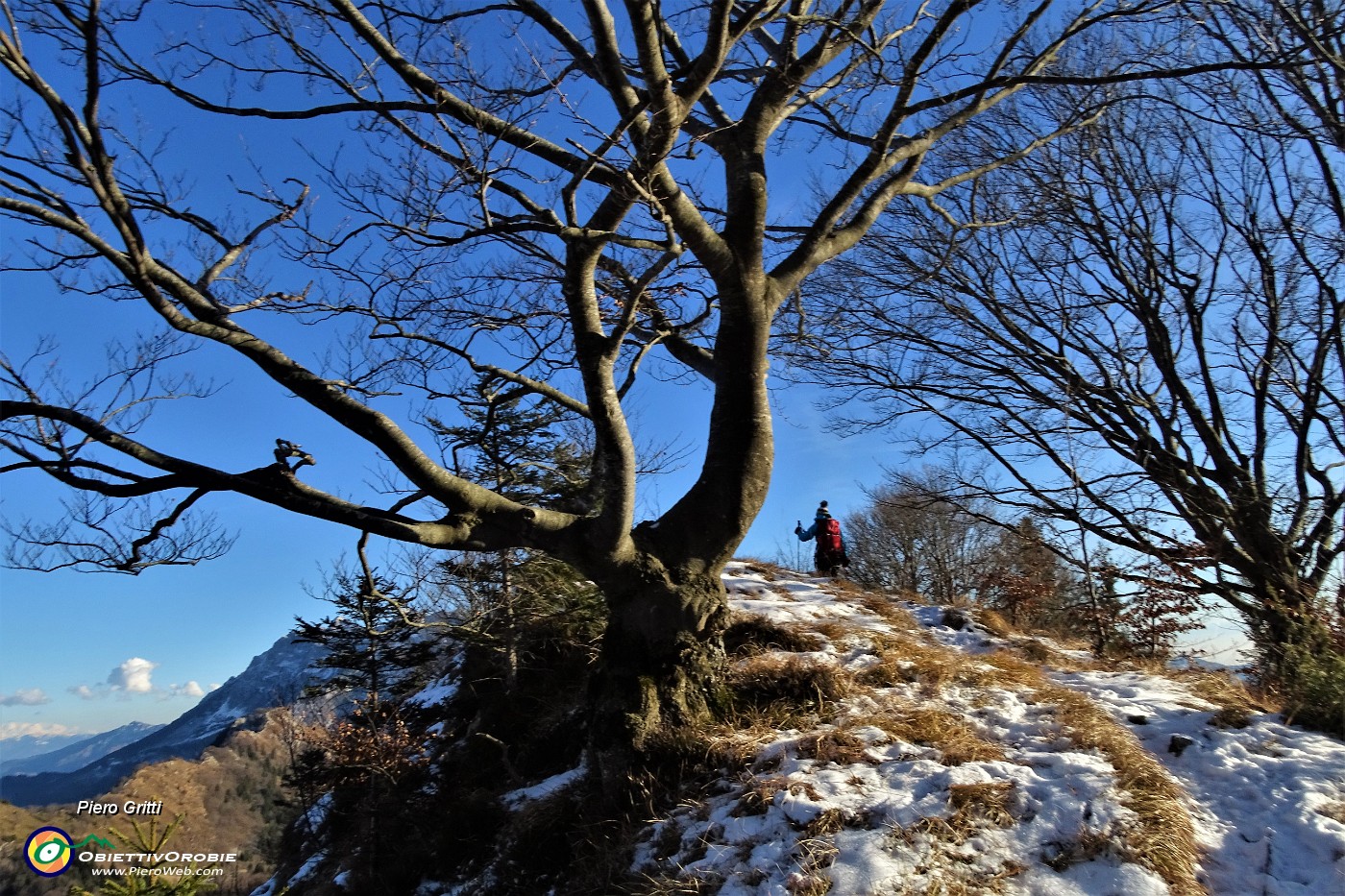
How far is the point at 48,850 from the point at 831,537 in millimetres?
10382

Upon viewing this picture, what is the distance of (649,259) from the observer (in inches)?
237

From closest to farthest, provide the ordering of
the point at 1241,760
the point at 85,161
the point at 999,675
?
the point at 85,161 → the point at 1241,760 → the point at 999,675

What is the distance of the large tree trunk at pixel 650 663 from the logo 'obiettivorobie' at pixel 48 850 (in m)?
3.61

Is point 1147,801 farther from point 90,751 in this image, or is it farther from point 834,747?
point 90,751

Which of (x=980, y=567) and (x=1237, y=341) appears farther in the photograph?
(x=980, y=567)

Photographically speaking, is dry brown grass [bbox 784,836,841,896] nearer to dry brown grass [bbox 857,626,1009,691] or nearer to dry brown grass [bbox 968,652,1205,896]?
dry brown grass [bbox 968,652,1205,896]

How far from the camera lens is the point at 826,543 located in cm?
1241

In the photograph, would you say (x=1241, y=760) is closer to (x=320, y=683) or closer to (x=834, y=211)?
(x=834, y=211)

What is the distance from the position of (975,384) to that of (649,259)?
4.84 m

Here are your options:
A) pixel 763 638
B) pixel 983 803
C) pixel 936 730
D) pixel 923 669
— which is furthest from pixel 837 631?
pixel 983 803

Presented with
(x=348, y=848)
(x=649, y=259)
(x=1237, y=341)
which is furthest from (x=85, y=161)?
(x=1237, y=341)

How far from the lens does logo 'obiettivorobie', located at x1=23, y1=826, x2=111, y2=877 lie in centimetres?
485

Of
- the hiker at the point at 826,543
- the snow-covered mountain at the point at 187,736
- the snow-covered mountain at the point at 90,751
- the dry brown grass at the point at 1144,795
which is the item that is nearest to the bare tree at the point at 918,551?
the hiker at the point at 826,543

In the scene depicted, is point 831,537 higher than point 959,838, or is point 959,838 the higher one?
point 831,537
